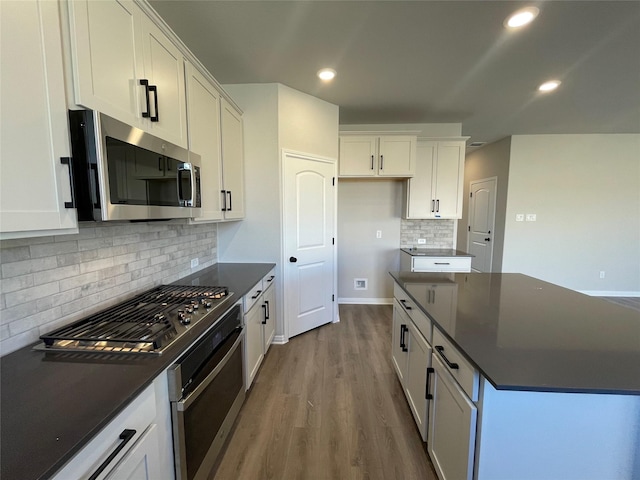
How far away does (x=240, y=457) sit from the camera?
1.56m

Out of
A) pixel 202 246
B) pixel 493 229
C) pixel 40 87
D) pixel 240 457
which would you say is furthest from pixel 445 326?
pixel 493 229

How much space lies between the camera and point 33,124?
32.1 inches

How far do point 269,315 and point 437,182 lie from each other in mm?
2836

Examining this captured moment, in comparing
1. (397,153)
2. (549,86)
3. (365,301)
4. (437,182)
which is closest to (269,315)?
(365,301)

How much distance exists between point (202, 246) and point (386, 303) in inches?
113

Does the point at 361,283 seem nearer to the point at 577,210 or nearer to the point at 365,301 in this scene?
the point at 365,301

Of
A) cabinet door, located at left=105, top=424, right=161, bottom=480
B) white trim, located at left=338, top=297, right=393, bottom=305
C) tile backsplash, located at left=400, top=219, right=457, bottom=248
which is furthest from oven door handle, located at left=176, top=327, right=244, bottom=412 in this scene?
tile backsplash, located at left=400, top=219, right=457, bottom=248

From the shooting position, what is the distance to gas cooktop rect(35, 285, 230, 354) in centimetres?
103

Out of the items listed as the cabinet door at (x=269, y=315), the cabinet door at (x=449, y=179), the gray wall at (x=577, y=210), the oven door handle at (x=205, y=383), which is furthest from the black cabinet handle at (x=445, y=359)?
the gray wall at (x=577, y=210)

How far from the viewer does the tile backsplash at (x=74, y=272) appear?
1.02 metres

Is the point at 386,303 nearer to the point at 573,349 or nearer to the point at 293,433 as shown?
the point at 293,433

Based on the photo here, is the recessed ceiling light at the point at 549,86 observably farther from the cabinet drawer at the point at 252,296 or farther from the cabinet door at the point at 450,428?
the cabinet drawer at the point at 252,296

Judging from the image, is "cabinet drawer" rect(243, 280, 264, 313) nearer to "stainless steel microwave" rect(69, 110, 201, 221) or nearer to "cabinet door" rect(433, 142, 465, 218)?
"stainless steel microwave" rect(69, 110, 201, 221)

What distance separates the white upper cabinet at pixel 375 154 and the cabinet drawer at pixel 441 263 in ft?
3.84
